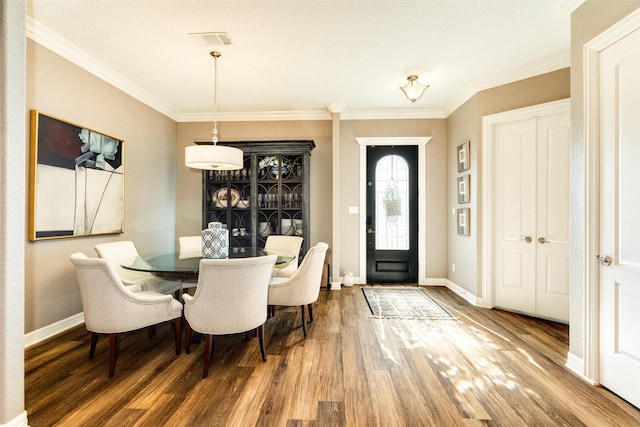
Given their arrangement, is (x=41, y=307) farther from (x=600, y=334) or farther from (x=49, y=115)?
(x=600, y=334)

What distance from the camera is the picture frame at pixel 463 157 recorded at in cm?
382

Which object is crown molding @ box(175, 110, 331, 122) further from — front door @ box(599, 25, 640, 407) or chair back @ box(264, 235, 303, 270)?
front door @ box(599, 25, 640, 407)

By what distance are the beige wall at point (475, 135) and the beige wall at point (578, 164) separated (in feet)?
3.61

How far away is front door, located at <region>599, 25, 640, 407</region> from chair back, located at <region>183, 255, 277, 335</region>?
2.22 metres

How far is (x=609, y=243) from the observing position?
1.88 meters

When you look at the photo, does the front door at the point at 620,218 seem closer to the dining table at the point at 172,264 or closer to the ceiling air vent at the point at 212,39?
the dining table at the point at 172,264

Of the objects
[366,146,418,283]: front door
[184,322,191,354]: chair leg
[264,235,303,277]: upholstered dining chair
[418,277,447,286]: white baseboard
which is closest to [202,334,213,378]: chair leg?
[184,322,191,354]: chair leg

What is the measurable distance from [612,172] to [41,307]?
4514mm

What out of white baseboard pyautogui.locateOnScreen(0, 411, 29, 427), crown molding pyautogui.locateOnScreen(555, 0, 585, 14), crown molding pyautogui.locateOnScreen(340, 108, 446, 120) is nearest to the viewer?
white baseboard pyautogui.locateOnScreen(0, 411, 29, 427)

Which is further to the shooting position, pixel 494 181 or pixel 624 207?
pixel 494 181

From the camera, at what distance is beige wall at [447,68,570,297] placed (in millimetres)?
3166

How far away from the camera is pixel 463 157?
3.98 m

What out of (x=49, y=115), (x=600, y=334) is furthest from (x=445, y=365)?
(x=49, y=115)

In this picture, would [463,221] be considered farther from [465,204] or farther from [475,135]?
[475,135]
